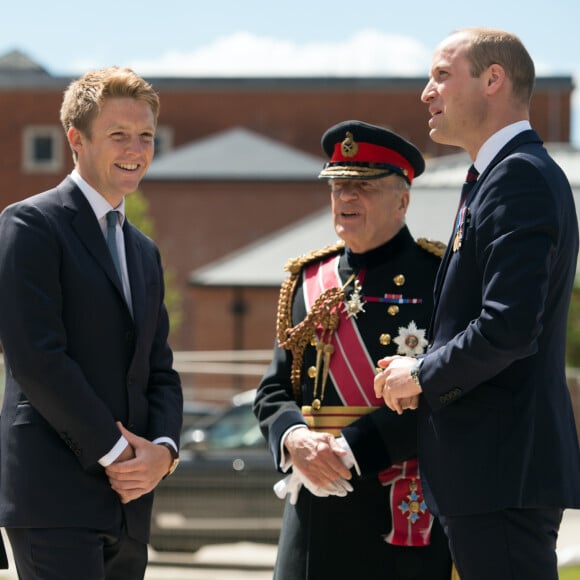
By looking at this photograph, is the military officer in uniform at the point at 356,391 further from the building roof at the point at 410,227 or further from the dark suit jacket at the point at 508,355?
the building roof at the point at 410,227

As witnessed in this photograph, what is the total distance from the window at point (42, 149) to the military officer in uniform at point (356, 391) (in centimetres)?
4560

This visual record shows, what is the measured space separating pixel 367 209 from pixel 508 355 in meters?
1.28

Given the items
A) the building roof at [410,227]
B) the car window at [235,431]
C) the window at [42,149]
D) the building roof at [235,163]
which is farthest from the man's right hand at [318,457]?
the window at [42,149]

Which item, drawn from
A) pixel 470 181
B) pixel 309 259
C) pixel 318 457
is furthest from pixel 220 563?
pixel 470 181

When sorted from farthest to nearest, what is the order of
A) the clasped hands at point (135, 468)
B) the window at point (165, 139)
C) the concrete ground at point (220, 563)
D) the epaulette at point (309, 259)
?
the window at point (165, 139)
the concrete ground at point (220, 563)
the epaulette at point (309, 259)
the clasped hands at point (135, 468)

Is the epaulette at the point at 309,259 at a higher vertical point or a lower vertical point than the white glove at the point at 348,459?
higher

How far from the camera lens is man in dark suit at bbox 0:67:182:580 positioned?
359 centimetres

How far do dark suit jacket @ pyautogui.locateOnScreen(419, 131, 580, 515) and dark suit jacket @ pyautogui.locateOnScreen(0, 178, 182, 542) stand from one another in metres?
0.94

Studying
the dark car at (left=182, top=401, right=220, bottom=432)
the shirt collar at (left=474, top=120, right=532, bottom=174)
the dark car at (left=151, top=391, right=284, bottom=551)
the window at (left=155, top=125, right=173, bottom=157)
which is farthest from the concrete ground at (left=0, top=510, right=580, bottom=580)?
the window at (left=155, top=125, right=173, bottom=157)

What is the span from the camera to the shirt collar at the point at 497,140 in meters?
3.46

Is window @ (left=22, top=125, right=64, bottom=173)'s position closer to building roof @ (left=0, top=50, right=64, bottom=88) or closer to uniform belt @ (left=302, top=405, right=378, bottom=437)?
building roof @ (left=0, top=50, right=64, bottom=88)

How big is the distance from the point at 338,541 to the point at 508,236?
4.78ft

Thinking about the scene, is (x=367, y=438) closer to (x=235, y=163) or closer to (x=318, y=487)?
(x=318, y=487)

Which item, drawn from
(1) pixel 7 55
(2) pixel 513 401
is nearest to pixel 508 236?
(2) pixel 513 401
